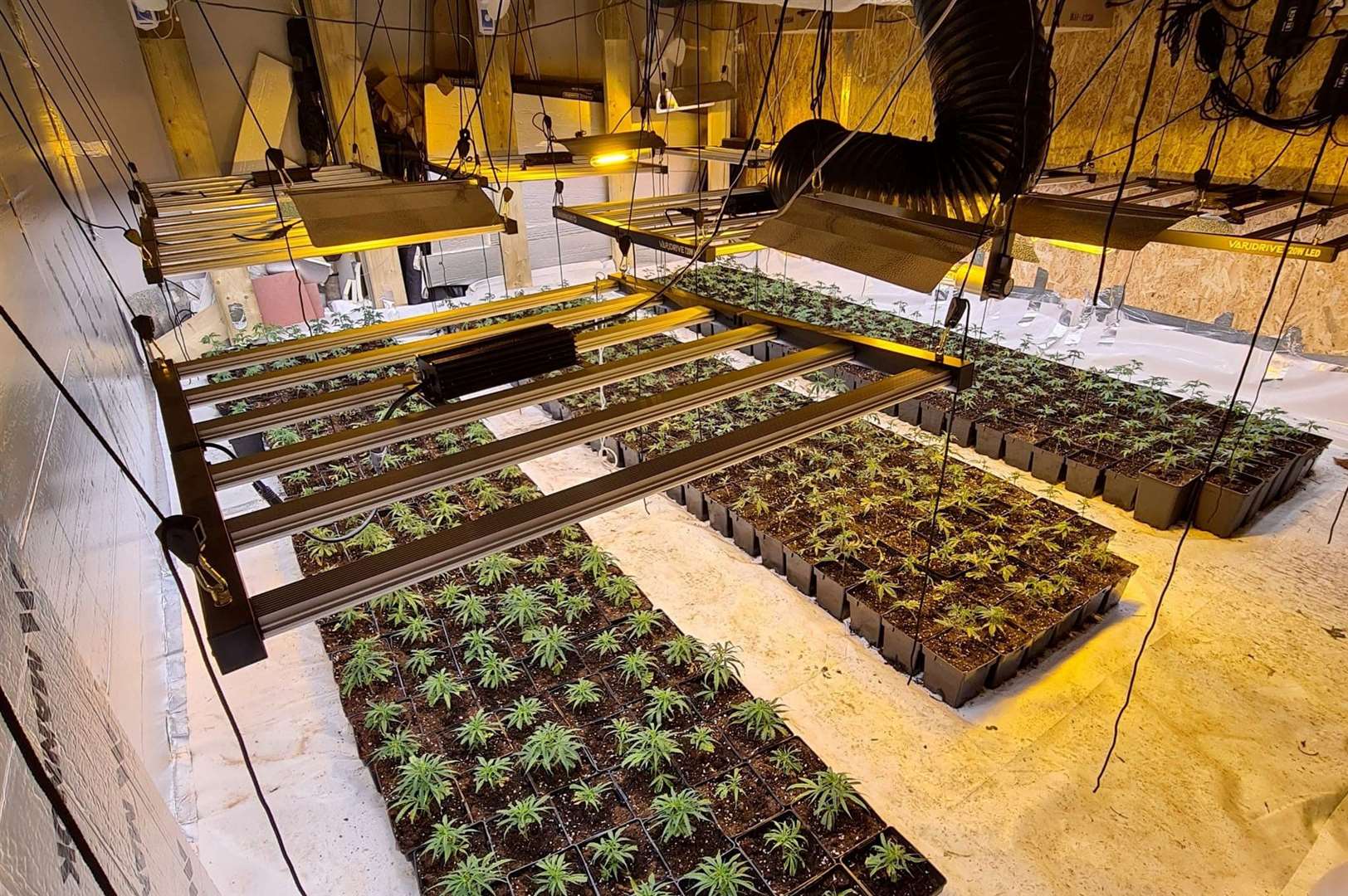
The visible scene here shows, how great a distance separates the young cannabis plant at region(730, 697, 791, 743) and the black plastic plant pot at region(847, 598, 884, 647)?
0.77 m

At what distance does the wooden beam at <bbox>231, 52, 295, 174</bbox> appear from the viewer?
5656 millimetres

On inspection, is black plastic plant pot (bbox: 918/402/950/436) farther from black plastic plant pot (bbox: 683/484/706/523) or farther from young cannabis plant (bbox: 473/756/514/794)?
young cannabis plant (bbox: 473/756/514/794)

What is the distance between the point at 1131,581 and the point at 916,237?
2.71 m

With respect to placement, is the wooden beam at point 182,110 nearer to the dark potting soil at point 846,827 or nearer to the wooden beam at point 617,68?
the wooden beam at point 617,68

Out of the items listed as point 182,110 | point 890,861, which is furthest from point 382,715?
point 182,110

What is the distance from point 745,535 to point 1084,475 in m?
2.08

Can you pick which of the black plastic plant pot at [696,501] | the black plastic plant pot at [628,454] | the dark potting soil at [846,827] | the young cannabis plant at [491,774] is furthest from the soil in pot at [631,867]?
the black plastic plant pot at [628,454]

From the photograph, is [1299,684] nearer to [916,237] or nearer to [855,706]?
[855,706]

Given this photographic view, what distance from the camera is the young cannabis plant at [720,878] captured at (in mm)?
1839

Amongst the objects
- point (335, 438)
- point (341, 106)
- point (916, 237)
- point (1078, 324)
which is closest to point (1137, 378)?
point (1078, 324)

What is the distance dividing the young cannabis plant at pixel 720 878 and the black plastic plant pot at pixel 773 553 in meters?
1.62

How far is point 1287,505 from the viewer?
156 inches

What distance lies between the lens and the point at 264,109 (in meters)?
5.70

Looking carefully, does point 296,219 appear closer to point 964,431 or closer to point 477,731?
point 477,731
